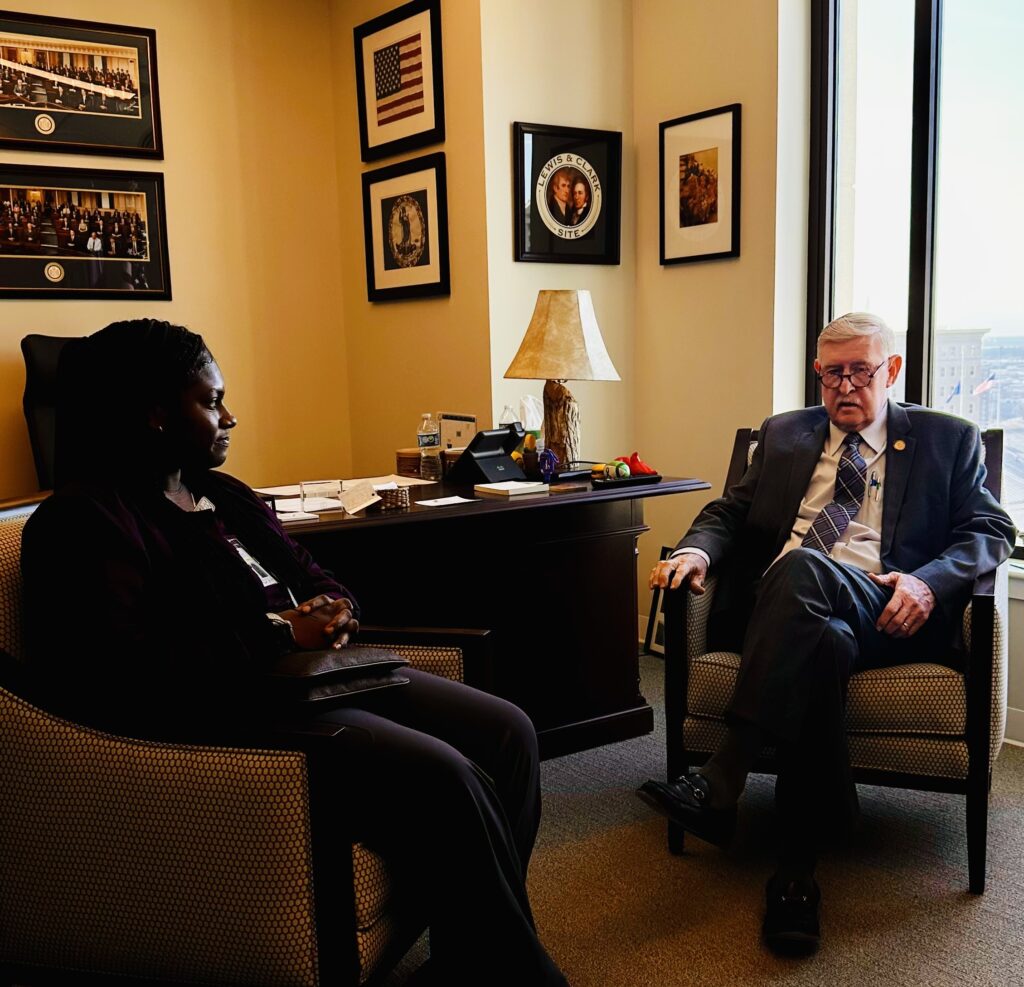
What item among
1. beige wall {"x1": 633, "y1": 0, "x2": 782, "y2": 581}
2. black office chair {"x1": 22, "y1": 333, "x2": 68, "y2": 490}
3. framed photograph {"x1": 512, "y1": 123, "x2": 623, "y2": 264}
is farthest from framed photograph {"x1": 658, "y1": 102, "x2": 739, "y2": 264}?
black office chair {"x1": 22, "y1": 333, "x2": 68, "y2": 490}

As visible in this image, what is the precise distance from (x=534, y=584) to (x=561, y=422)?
1.56 ft

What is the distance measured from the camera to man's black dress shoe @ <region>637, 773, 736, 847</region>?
7.34 ft

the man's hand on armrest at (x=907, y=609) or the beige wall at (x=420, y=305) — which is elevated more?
the beige wall at (x=420, y=305)

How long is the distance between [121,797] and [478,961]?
579 millimetres

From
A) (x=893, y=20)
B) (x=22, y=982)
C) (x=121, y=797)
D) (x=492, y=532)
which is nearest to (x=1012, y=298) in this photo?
(x=893, y=20)

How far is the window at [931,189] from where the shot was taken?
3.09m

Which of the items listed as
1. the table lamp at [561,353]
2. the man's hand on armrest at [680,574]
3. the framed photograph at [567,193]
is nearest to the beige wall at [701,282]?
the framed photograph at [567,193]

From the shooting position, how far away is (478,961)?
1.57 meters

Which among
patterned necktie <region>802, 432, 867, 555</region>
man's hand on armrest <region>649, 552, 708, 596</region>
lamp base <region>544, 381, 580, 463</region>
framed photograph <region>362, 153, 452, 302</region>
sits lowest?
man's hand on armrest <region>649, 552, 708, 596</region>

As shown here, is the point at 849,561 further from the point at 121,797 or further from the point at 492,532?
the point at 121,797

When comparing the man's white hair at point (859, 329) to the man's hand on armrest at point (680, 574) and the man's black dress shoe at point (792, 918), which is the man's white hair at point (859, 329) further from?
the man's black dress shoe at point (792, 918)

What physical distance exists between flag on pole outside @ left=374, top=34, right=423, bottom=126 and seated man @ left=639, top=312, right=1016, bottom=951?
6.59 ft

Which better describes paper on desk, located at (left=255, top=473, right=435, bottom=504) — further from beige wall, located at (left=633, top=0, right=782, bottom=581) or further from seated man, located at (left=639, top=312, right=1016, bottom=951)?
beige wall, located at (left=633, top=0, right=782, bottom=581)

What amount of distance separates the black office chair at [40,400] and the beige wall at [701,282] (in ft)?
7.05
